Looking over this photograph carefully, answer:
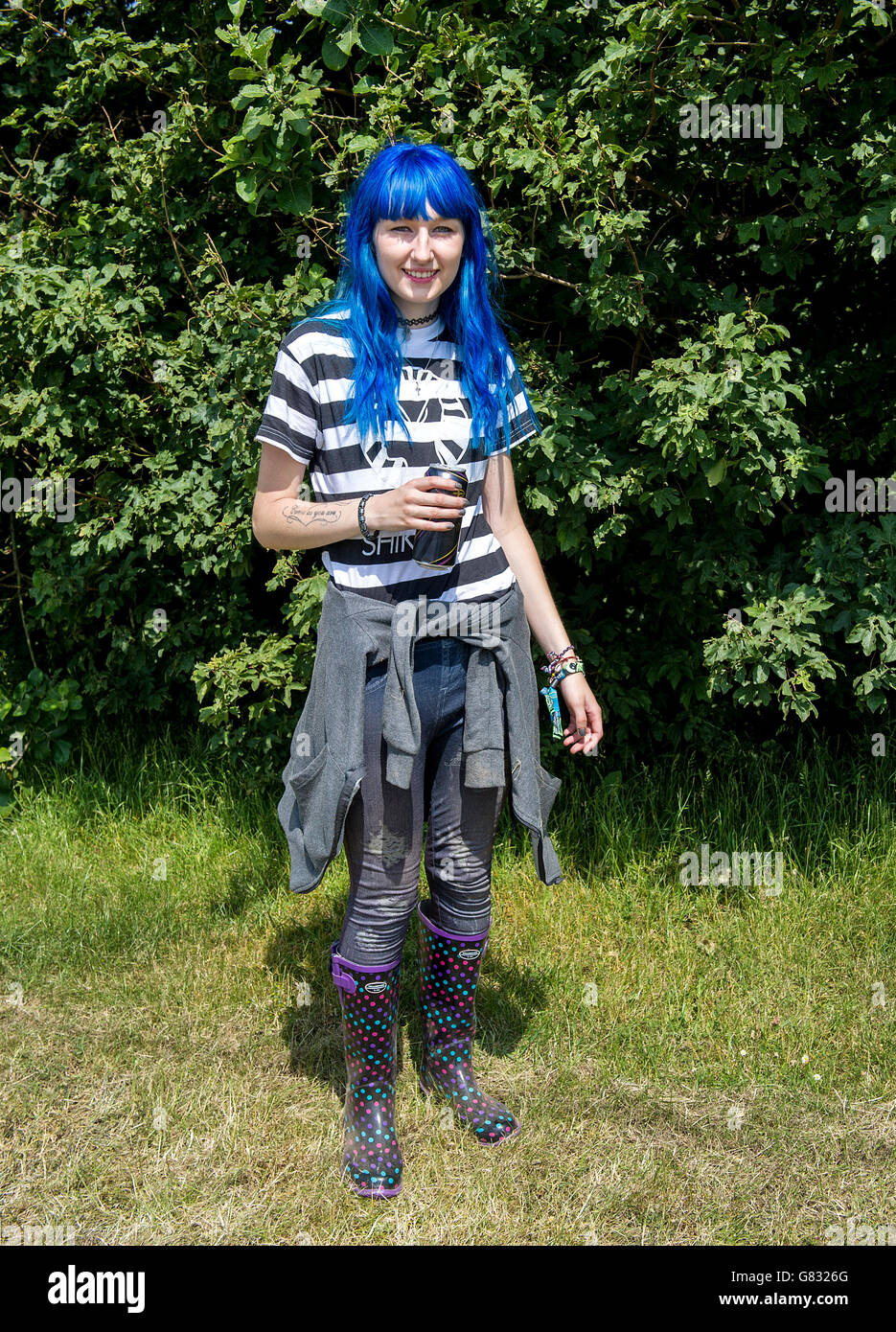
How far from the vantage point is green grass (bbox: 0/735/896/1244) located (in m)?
2.68

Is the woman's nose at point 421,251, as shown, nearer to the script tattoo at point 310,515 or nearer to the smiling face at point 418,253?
the smiling face at point 418,253

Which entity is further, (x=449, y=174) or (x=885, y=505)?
(x=885, y=505)

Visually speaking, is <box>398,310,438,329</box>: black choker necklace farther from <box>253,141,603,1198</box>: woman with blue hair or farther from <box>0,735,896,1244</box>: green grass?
<box>0,735,896,1244</box>: green grass

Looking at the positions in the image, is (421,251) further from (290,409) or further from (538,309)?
(538,309)

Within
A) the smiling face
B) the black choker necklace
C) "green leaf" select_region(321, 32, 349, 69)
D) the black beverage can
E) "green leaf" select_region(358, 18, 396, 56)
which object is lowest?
the black beverage can

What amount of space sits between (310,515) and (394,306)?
483mm

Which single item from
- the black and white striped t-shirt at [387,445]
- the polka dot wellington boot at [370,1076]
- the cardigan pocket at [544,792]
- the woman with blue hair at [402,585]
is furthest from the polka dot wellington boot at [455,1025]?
the black and white striped t-shirt at [387,445]

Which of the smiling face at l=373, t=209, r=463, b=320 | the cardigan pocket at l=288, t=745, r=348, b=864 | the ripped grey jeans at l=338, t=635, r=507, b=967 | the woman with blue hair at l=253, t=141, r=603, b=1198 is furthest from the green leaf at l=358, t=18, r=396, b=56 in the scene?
the cardigan pocket at l=288, t=745, r=348, b=864

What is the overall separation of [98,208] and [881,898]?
3.52 meters

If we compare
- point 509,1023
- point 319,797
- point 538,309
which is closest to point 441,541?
point 319,797

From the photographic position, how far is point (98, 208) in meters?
4.06

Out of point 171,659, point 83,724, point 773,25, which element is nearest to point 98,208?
point 171,659

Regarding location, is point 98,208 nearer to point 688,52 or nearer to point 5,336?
point 5,336

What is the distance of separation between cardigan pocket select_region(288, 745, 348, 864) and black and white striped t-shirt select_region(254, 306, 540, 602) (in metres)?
0.38
